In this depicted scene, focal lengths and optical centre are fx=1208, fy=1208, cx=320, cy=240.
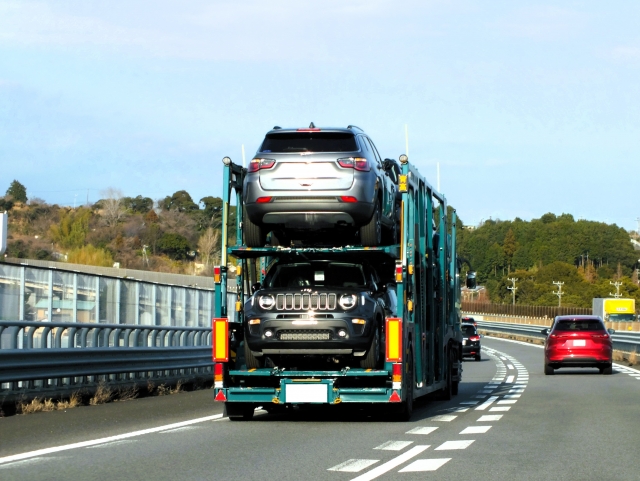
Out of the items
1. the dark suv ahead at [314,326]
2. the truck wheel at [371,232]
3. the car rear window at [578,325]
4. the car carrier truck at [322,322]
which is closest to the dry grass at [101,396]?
the car carrier truck at [322,322]

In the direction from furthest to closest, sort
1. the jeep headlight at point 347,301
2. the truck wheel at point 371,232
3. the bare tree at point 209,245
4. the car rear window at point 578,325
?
the bare tree at point 209,245 → the car rear window at point 578,325 → the truck wheel at point 371,232 → the jeep headlight at point 347,301

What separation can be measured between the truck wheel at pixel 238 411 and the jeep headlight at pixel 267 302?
1389 mm

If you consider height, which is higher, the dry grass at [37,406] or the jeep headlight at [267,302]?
the jeep headlight at [267,302]

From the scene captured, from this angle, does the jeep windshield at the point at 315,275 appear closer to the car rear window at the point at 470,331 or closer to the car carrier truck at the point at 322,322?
the car carrier truck at the point at 322,322

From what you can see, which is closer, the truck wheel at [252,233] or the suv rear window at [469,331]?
the truck wheel at [252,233]

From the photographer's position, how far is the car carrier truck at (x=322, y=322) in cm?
1416

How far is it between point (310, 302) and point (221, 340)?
123 cm

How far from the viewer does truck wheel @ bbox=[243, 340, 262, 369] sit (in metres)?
14.5

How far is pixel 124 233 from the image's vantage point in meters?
163

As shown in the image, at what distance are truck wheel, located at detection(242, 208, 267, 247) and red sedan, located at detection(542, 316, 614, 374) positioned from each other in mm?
17132

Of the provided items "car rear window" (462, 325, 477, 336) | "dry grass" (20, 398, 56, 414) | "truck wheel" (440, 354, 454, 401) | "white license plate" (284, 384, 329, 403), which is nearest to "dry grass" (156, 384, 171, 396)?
"dry grass" (20, 398, 56, 414)

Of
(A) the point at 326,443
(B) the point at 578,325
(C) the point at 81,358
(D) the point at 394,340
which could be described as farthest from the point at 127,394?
(B) the point at 578,325

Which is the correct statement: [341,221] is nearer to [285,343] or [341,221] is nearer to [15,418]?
[285,343]

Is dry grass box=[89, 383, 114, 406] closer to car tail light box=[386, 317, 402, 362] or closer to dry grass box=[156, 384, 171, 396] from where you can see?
dry grass box=[156, 384, 171, 396]
